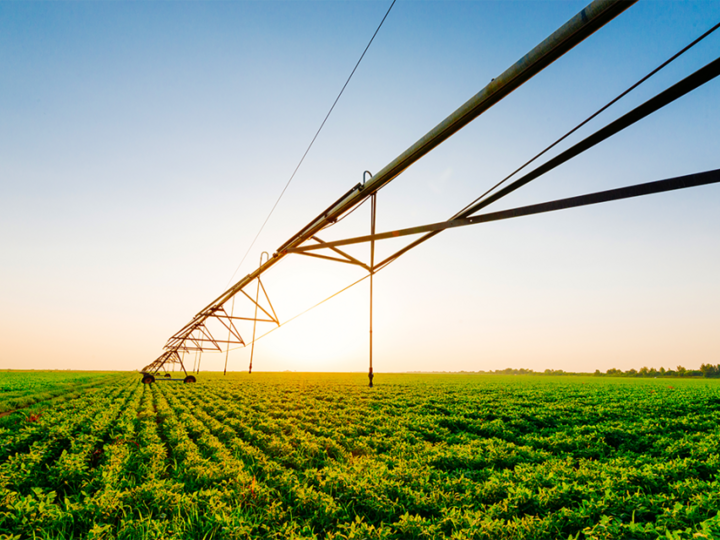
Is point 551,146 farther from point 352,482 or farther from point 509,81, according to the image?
point 352,482

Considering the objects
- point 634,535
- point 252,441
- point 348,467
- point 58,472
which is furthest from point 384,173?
point 58,472

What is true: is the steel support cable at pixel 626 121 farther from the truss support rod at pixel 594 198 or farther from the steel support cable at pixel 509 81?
the steel support cable at pixel 509 81

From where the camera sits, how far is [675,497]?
15.3ft

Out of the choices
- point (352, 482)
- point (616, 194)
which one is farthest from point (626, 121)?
point (352, 482)

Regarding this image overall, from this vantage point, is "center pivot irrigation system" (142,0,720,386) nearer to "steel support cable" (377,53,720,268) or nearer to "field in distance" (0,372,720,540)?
"steel support cable" (377,53,720,268)

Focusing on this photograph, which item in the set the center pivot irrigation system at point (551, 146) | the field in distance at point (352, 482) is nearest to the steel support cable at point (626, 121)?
the center pivot irrigation system at point (551, 146)

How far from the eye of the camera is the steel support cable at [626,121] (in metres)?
3.41

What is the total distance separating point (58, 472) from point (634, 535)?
8.60 meters

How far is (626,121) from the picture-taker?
13.1 ft

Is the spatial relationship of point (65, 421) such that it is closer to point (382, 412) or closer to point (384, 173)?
point (382, 412)

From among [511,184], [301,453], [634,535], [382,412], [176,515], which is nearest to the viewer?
[634,535]

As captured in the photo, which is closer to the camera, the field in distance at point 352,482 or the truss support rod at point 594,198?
the truss support rod at point 594,198

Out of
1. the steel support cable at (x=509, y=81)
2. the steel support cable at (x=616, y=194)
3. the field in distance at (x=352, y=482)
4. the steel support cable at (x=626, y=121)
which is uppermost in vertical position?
the steel support cable at (x=509, y=81)

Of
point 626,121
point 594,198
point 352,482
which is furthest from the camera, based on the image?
point 352,482
